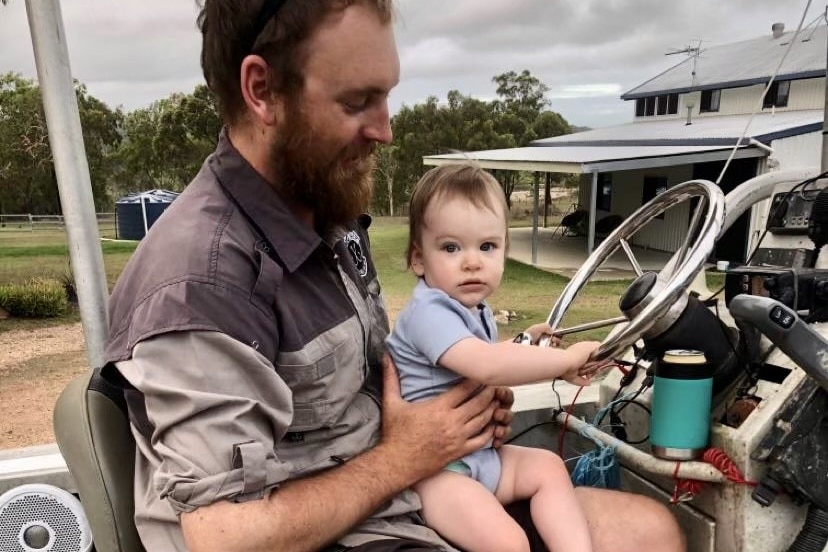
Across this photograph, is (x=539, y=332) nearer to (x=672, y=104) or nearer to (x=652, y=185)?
(x=652, y=185)

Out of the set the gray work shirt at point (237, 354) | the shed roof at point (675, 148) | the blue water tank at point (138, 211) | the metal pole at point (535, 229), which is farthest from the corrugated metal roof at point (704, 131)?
the gray work shirt at point (237, 354)

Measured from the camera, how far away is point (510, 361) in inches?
56.2

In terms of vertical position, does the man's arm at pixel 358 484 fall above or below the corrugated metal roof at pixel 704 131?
below

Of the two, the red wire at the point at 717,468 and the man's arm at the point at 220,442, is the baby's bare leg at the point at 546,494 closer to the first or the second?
the red wire at the point at 717,468

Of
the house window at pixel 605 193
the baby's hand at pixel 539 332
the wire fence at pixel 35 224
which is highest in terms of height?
the baby's hand at pixel 539 332

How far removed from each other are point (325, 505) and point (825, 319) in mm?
1162

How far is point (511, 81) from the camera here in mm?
34719

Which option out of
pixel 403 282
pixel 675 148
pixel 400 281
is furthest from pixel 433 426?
pixel 675 148

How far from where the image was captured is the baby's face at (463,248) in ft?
4.99

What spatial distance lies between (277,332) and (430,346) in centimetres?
37

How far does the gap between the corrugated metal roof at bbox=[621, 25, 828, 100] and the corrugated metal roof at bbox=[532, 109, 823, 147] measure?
3.40 feet

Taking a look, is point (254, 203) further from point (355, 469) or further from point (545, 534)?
point (545, 534)

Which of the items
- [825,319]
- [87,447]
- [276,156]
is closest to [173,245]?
[276,156]

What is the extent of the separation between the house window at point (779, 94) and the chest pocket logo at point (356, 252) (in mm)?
20932
